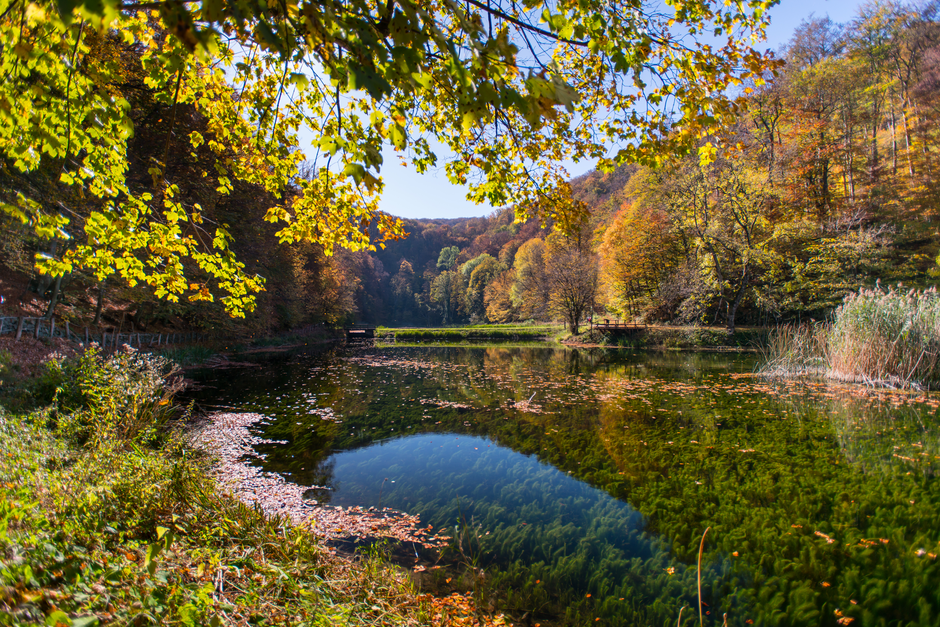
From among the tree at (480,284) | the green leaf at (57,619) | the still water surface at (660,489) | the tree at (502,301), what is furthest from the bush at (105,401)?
the tree at (480,284)

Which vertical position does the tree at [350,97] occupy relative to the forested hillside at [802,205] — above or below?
below

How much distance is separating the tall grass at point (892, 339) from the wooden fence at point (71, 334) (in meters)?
22.5

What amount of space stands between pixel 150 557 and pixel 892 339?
13.5 meters

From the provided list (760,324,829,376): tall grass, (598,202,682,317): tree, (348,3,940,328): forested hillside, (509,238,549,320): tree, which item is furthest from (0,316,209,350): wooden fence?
(598,202,682,317): tree

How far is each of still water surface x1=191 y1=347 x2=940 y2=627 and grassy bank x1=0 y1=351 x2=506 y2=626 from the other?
4.47ft

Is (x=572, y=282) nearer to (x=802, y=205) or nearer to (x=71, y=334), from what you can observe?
(x=802, y=205)

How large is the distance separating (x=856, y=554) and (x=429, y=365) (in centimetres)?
1710

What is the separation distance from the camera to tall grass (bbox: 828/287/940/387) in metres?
8.63

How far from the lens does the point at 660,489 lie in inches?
199

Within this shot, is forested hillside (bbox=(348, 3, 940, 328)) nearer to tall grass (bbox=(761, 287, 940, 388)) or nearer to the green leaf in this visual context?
tall grass (bbox=(761, 287, 940, 388))

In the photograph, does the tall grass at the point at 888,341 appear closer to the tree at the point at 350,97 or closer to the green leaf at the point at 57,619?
the tree at the point at 350,97

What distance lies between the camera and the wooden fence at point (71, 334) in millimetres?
11406

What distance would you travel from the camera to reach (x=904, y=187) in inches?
912

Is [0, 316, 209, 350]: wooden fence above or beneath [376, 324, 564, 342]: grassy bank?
above
